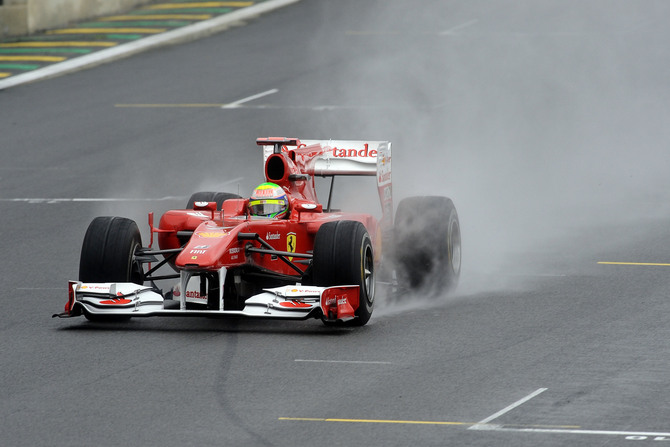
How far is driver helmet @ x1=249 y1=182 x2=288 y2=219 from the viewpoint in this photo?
40.9 feet

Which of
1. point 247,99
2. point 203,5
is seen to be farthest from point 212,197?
point 203,5

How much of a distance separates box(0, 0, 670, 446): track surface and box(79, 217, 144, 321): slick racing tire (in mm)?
453

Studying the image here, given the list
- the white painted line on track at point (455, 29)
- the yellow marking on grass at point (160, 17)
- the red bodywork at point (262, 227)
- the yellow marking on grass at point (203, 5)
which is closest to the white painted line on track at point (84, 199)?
the red bodywork at point (262, 227)

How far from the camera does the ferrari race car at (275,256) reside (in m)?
11.5

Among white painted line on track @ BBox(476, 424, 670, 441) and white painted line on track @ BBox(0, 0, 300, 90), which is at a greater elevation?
white painted line on track @ BBox(0, 0, 300, 90)

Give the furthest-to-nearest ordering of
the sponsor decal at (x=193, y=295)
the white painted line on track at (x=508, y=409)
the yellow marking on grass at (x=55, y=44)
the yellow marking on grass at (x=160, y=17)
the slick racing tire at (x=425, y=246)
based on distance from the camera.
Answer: the yellow marking on grass at (x=160, y=17) → the yellow marking on grass at (x=55, y=44) → the slick racing tire at (x=425, y=246) → the sponsor decal at (x=193, y=295) → the white painted line on track at (x=508, y=409)

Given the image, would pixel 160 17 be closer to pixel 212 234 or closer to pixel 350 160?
pixel 350 160

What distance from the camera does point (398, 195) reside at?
63.9ft

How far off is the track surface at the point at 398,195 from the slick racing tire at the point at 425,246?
1.05ft

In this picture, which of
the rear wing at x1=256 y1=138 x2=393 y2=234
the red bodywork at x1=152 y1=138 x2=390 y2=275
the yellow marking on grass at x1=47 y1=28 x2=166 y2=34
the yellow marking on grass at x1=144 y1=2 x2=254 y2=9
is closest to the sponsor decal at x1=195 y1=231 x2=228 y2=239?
the red bodywork at x1=152 y1=138 x2=390 y2=275

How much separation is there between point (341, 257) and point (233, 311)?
100 centimetres

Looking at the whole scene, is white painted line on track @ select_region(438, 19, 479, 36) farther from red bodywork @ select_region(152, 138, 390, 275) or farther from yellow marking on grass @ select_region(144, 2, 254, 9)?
red bodywork @ select_region(152, 138, 390, 275)

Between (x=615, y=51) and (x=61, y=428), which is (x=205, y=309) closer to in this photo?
(x=61, y=428)

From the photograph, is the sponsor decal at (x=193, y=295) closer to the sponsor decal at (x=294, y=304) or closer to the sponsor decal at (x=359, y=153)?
the sponsor decal at (x=294, y=304)
